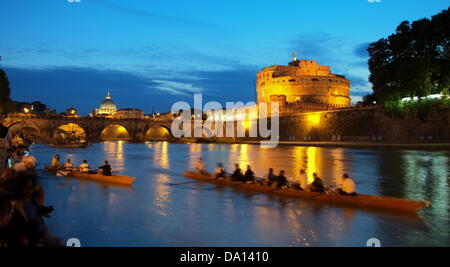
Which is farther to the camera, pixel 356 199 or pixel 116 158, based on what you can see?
pixel 116 158

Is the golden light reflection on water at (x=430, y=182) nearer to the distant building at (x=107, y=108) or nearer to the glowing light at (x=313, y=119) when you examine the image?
the glowing light at (x=313, y=119)

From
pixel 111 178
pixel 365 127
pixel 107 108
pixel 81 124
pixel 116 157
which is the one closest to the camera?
pixel 111 178

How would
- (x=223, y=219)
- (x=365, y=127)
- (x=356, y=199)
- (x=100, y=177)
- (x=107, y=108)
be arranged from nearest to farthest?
(x=223, y=219)
(x=356, y=199)
(x=100, y=177)
(x=365, y=127)
(x=107, y=108)

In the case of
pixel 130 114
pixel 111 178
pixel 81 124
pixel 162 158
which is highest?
pixel 130 114

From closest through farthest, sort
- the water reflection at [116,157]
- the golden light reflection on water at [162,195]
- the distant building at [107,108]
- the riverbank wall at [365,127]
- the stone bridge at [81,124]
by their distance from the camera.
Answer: the golden light reflection on water at [162,195] → the water reflection at [116,157] → the riverbank wall at [365,127] → the stone bridge at [81,124] → the distant building at [107,108]

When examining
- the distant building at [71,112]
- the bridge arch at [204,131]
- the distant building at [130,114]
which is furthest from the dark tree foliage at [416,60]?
the distant building at [71,112]

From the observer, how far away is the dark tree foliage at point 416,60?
37469 mm

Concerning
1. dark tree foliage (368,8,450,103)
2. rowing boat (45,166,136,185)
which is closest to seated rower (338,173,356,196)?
rowing boat (45,166,136,185)

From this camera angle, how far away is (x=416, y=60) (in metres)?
39.5

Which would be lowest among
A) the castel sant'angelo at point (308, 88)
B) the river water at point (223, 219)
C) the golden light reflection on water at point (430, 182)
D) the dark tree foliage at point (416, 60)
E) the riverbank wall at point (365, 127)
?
the river water at point (223, 219)

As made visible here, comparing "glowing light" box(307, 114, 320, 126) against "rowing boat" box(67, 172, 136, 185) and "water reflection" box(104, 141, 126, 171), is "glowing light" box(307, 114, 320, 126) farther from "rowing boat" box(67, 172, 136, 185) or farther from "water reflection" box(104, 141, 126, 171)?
"rowing boat" box(67, 172, 136, 185)

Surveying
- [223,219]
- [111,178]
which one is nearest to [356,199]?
[223,219]

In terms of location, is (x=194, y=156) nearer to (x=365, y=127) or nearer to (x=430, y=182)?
(x=365, y=127)
